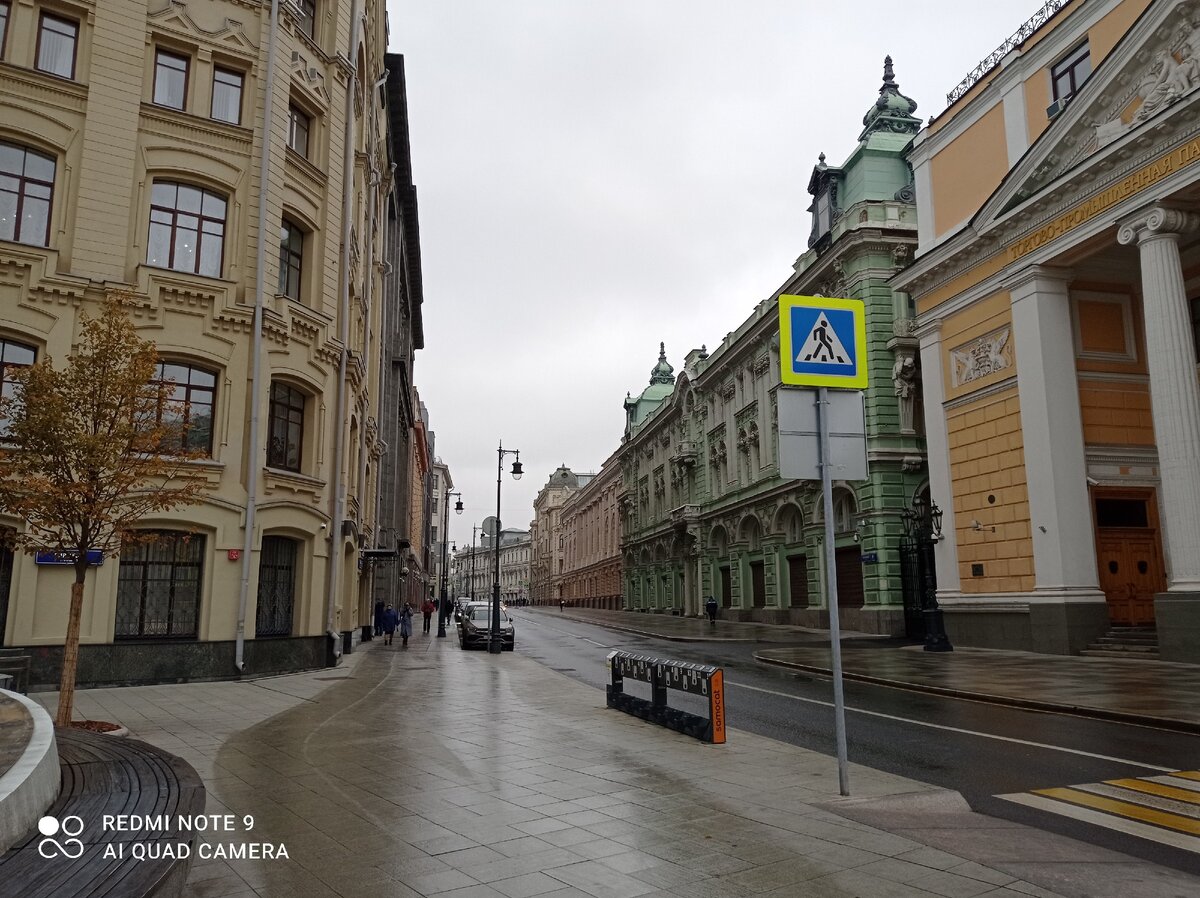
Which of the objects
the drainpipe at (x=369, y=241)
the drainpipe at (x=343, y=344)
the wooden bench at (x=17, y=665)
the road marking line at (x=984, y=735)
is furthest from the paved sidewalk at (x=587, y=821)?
the drainpipe at (x=369, y=241)

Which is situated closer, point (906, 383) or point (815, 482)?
point (906, 383)

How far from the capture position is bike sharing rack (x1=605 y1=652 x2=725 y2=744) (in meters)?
9.72

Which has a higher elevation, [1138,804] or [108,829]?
[108,829]

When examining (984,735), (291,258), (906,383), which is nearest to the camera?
(984,735)

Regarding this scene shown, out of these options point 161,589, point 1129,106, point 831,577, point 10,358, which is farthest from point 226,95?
point 1129,106

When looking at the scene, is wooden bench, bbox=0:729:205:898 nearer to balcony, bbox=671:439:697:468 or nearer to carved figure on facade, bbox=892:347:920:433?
carved figure on facade, bbox=892:347:920:433

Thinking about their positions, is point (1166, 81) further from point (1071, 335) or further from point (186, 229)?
point (186, 229)

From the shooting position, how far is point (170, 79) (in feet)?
62.7

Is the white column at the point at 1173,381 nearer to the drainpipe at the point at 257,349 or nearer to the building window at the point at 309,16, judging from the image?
the drainpipe at the point at 257,349

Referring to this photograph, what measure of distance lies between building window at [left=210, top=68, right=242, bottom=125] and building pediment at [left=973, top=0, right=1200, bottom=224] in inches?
770

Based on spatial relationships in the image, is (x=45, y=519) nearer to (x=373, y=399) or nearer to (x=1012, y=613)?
(x=1012, y=613)

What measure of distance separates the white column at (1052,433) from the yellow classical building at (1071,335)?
0.15 ft

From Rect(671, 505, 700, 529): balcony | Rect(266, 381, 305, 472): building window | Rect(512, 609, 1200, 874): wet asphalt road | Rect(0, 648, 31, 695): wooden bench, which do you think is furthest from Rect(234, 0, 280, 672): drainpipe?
Rect(671, 505, 700, 529): balcony

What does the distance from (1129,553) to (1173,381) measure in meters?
5.87
